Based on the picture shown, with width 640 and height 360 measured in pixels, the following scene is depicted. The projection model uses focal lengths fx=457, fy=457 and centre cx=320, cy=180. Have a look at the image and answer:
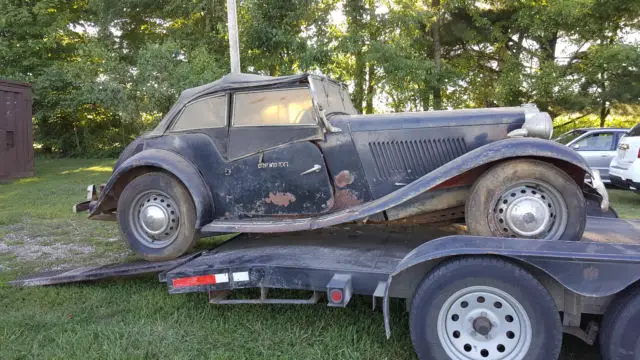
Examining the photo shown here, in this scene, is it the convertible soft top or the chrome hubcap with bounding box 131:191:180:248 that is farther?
the chrome hubcap with bounding box 131:191:180:248

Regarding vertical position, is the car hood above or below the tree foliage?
below

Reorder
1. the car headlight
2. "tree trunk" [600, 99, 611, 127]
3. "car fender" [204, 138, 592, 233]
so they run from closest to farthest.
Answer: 1. "car fender" [204, 138, 592, 233]
2. the car headlight
3. "tree trunk" [600, 99, 611, 127]

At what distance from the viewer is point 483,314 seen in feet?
8.79

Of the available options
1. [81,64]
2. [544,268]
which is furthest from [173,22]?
[544,268]

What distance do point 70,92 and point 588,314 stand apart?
22286mm

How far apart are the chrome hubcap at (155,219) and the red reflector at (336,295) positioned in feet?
6.69

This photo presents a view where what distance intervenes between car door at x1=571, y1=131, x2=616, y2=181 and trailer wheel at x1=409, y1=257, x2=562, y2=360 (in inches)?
369

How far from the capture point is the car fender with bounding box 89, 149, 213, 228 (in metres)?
4.20

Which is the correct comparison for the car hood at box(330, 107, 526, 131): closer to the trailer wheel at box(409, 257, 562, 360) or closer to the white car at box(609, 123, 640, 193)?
the trailer wheel at box(409, 257, 562, 360)

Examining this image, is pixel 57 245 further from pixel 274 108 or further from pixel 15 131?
pixel 15 131

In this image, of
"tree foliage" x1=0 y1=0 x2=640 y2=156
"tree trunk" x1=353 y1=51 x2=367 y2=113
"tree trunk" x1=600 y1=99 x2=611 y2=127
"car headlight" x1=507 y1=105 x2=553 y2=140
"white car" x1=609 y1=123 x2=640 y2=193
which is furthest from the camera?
"tree trunk" x1=600 y1=99 x2=611 y2=127

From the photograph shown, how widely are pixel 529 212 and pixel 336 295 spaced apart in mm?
1601

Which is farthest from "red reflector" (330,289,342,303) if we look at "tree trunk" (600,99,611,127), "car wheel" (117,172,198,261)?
"tree trunk" (600,99,611,127)

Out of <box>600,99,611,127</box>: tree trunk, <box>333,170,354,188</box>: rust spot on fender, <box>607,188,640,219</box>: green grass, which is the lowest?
<box>607,188,640,219</box>: green grass
